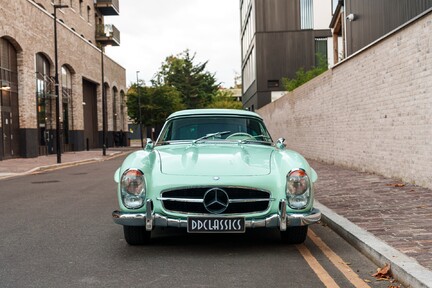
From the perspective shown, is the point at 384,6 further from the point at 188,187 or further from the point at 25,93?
the point at 25,93

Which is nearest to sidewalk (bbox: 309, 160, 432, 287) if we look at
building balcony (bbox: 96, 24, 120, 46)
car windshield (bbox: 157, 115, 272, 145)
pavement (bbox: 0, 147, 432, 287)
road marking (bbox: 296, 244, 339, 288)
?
pavement (bbox: 0, 147, 432, 287)

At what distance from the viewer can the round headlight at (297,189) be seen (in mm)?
5168

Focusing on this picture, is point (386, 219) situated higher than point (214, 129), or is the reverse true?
point (214, 129)

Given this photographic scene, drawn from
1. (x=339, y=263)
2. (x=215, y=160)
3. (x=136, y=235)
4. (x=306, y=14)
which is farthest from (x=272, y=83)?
(x=339, y=263)

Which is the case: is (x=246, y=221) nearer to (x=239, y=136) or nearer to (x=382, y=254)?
(x=382, y=254)

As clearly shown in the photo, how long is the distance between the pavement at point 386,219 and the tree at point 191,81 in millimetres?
80984

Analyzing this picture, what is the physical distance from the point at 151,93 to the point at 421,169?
170ft

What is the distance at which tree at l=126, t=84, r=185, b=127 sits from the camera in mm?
59031

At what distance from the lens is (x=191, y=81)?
92812 mm

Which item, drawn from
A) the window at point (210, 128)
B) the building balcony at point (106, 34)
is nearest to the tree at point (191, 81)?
the building balcony at point (106, 34)

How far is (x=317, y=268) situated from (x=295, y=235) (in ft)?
2.80

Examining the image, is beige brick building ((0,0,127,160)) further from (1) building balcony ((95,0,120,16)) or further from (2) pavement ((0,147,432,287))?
(2) pavement ((0,147,432,287))

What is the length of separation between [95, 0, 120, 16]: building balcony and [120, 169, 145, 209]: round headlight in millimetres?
45736

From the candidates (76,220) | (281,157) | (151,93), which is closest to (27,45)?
(76,220)
